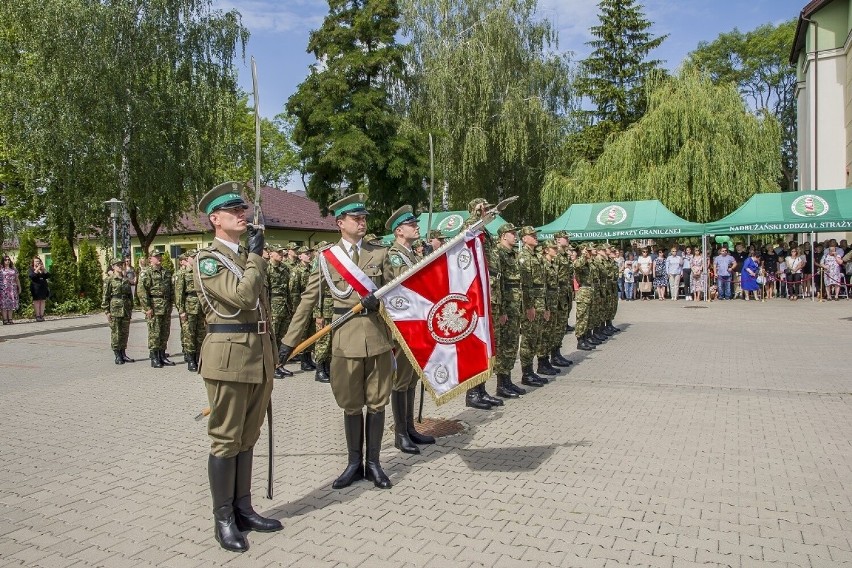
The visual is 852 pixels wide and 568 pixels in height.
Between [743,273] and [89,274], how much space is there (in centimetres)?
2361

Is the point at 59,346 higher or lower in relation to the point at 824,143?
lower

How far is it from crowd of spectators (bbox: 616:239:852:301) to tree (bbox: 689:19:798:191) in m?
29.0

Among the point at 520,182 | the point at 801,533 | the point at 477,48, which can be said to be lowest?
the point at 801,533

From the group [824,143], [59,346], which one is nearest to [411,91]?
[824,143]

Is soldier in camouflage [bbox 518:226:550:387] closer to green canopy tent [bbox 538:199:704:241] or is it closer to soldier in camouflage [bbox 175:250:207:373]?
soldier in camouflage [bbox 175:250:207:373]

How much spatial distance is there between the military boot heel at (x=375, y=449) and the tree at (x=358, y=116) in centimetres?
2483

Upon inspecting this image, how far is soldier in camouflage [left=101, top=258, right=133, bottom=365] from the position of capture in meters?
12.0

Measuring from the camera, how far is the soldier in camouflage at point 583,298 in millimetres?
12547

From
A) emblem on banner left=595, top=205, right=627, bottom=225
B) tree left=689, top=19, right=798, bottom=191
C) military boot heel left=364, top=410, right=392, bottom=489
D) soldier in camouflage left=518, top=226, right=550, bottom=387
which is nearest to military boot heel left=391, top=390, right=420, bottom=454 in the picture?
military boot heel left=364, top=410, right=392, bottom=489

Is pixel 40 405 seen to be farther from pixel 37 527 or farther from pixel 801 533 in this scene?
pixel 801 533

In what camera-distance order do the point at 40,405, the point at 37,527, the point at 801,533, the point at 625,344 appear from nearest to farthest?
the point at 801,533, the point at 37,527, the point at 40,405, the point at 625,344

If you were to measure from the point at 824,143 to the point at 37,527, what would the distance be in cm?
3726

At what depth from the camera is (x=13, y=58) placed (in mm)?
28203

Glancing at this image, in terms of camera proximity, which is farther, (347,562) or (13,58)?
(13,58)
